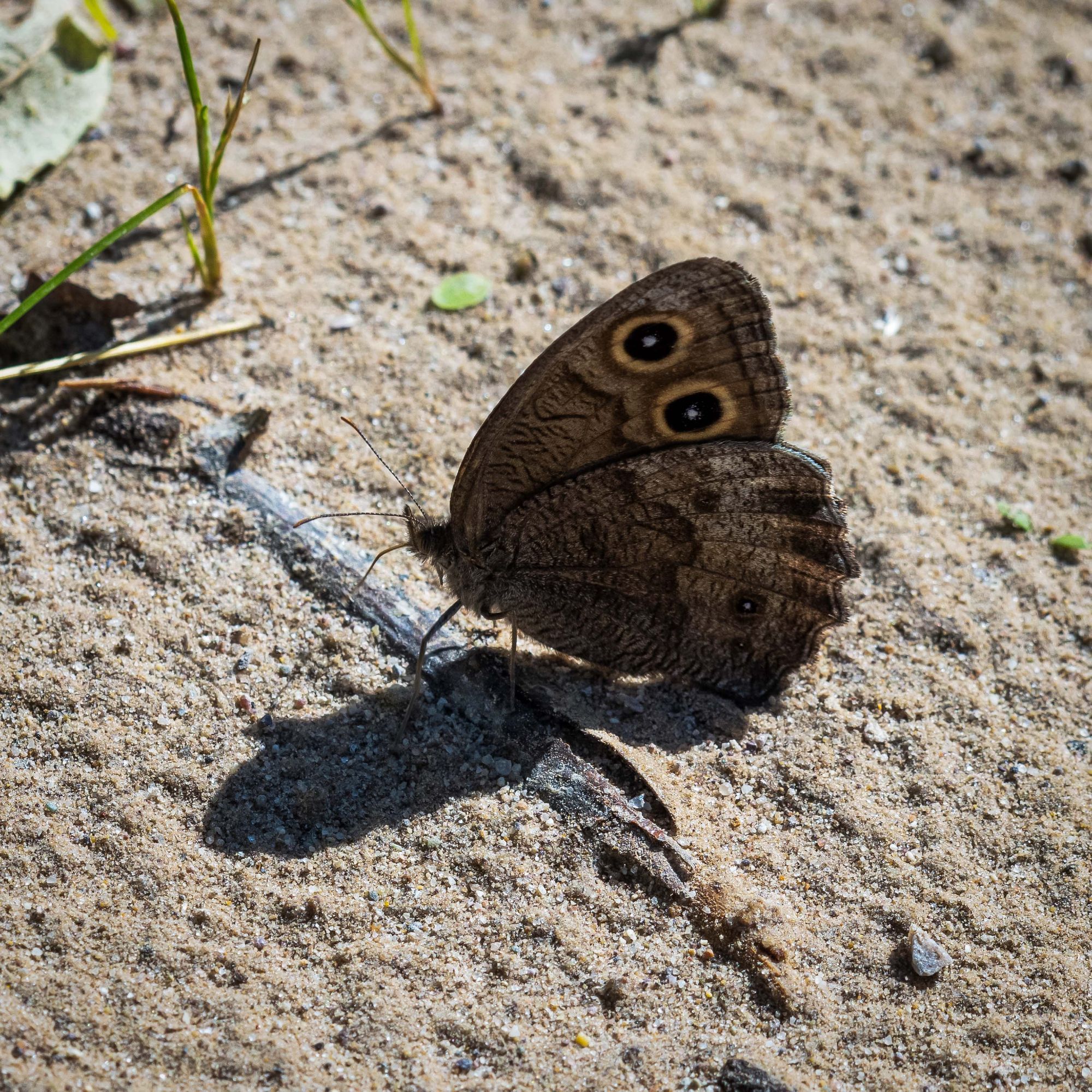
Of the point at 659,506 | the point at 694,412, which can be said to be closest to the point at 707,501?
the point at 659,506

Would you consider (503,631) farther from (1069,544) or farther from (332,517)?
(1069,544)

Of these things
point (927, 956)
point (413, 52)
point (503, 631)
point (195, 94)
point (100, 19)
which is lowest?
point (927, 956)

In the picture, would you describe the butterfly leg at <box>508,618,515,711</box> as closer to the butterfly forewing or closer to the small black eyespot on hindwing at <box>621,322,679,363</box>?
the butterfly forewing

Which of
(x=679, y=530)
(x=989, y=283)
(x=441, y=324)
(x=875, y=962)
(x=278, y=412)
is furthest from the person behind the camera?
(x=989, y=283)

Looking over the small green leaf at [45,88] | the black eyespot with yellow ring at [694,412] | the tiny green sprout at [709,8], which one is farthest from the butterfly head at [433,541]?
the tiny green sprout at [709,8]

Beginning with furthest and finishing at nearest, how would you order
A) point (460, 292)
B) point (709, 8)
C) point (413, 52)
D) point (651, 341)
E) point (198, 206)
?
point (709, 8)
point (413, 52)
point (460, 292)
point (198, 206)
point (651, 341)

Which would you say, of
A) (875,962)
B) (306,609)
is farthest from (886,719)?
(306,609)

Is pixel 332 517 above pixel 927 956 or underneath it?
above

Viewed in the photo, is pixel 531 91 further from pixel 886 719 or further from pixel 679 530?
pixel 886 719

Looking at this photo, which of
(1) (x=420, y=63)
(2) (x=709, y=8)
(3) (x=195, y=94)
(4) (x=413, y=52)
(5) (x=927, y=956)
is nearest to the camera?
(5) (x=927, y=956)
